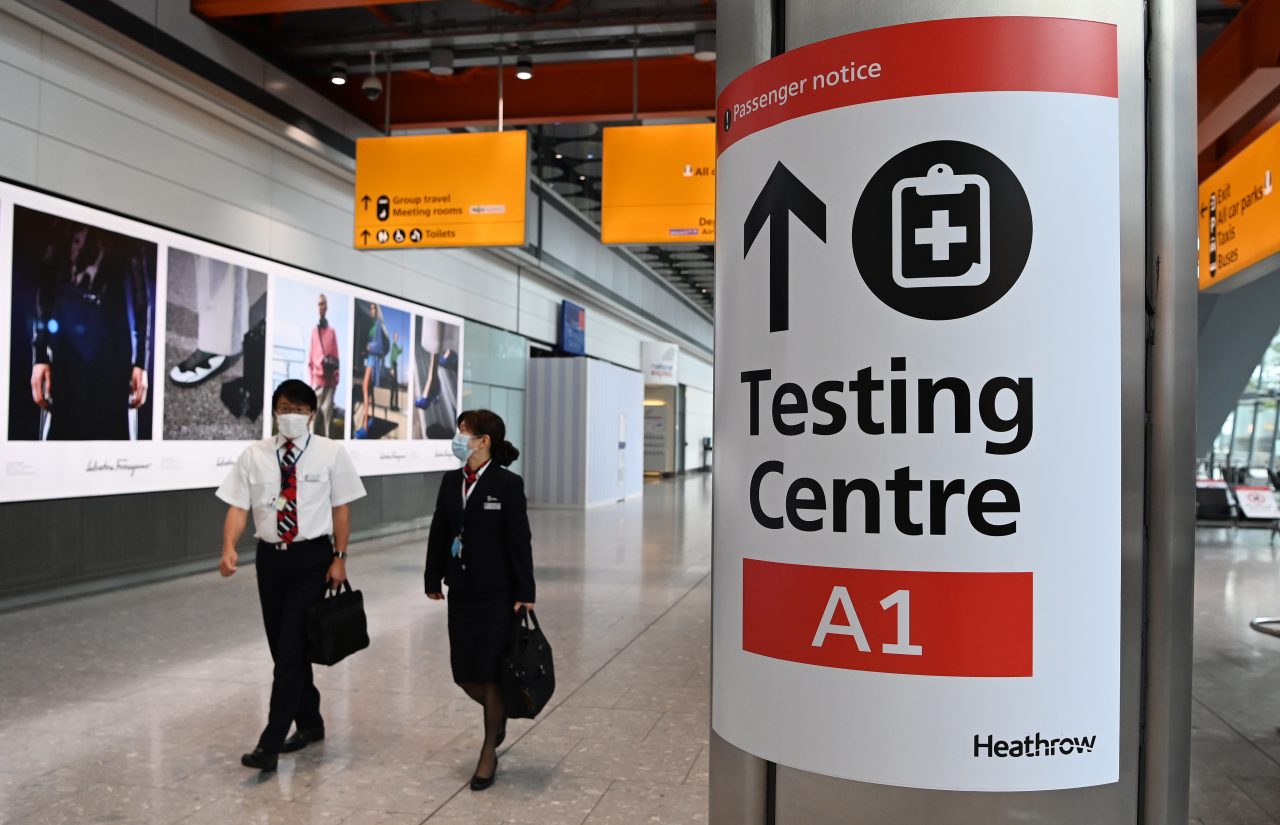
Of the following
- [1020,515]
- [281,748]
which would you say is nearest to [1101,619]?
[1020,515]

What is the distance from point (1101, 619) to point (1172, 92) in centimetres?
79

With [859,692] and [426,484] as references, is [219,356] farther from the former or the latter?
[859,692]

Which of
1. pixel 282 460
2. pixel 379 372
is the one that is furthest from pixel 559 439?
pixel 282 460

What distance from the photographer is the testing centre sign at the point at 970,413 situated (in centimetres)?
142

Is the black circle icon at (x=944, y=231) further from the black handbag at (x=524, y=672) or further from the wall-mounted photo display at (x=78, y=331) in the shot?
the wall-mounted photo display at (x=78, y=331)

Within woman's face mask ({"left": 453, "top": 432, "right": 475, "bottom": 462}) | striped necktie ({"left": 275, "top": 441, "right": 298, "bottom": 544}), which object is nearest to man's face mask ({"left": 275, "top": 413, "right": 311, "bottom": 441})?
striped necktie ({"left": 275, "top": 441, "right": 298, "bottom": 544})

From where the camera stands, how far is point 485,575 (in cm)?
447

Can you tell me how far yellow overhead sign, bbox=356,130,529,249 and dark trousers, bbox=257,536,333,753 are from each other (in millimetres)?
5425

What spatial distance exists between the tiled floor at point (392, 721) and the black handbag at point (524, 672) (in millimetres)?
338

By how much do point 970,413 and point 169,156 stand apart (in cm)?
1023

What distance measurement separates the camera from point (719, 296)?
5.59ft

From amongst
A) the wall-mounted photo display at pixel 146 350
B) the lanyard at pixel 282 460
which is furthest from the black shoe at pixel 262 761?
the wall-mounted photo display at pixel 146 350

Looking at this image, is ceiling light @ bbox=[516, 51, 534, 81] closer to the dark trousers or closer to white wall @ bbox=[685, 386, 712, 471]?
the dark trousers

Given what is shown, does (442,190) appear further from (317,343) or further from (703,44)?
(317,343)
